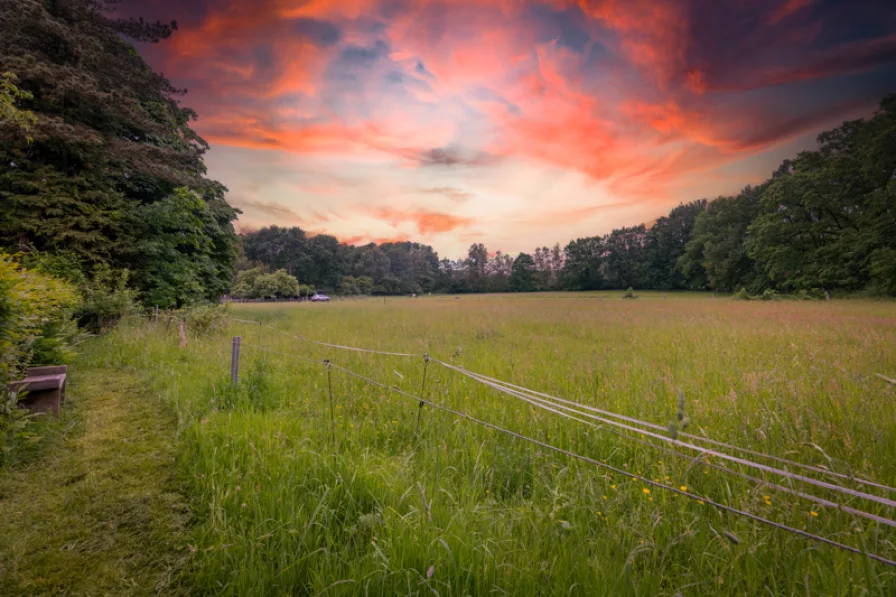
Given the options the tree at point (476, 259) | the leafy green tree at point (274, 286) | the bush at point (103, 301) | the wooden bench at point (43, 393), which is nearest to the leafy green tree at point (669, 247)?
the tree at point (476, 259)

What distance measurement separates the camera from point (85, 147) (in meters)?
11.4

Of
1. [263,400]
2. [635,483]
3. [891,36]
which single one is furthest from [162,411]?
[891,36]

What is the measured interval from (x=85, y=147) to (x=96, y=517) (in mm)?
14547

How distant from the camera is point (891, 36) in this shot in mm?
13031

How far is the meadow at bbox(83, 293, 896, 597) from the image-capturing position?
1942 mm

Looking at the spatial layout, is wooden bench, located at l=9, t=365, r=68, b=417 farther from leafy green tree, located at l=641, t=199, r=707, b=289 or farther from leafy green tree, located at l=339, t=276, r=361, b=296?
leafy green tree, located at l=641, t=199, r=707, b=289

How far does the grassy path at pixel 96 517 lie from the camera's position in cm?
216

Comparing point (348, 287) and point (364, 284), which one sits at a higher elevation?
point (364, 284)

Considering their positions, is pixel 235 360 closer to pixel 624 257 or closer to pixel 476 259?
pixel 624 257

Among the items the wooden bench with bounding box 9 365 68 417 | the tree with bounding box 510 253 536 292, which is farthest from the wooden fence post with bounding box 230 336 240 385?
the tree with bounding box 510 253 536 292

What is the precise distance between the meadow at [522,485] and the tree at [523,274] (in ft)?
303

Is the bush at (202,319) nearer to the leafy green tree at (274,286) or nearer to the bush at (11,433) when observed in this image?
the bush at (11,433)

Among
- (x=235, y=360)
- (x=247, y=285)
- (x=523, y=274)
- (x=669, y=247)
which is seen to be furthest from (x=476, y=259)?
(x=235, y=360)

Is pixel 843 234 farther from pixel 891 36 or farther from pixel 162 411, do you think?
pixel 162 411
